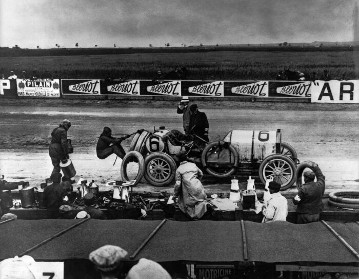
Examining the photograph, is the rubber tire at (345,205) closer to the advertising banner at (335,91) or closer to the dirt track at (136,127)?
the dirt track at (136,127)

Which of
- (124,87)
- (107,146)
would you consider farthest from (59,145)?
(124,87)

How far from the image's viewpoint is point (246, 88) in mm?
9633

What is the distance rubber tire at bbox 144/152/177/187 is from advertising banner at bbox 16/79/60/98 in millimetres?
2368

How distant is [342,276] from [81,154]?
6.27m

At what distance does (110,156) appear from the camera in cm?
998

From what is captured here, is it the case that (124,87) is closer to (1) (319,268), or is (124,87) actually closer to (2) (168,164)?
(2) (168,164)

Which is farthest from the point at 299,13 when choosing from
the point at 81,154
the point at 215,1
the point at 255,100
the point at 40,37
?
the point at 81,154

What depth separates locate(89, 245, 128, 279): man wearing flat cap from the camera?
3.13m

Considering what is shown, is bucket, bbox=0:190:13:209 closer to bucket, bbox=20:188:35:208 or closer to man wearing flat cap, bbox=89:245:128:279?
bucket, bbox=20:188:35:208

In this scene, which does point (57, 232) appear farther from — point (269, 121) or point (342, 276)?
point (269, 121)

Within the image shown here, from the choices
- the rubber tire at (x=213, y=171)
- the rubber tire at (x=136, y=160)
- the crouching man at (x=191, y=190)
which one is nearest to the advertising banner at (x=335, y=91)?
the rubber tire at (x=213, y=171)

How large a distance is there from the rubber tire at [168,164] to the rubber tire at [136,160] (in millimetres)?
87

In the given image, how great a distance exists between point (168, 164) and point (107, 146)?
1.29 m

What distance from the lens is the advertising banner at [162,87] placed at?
962cm
